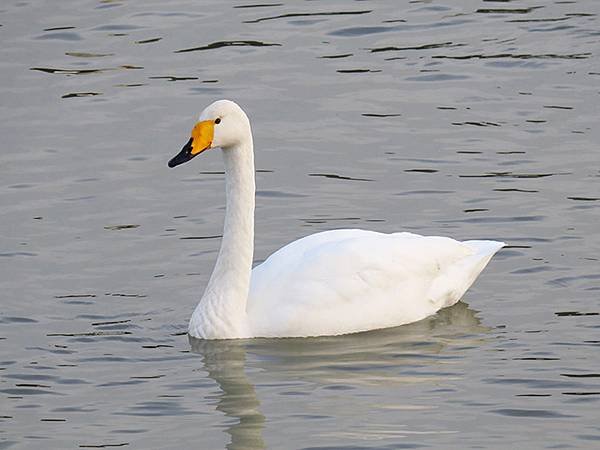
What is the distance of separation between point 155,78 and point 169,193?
321cm

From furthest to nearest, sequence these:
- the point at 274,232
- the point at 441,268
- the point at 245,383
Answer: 1. the point at 274,232
2. the point at 441,268
3. the point at 245,383

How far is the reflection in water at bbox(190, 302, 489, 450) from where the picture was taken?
994 cm

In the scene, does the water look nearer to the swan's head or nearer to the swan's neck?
the swan's neck

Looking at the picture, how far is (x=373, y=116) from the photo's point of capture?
609 inches

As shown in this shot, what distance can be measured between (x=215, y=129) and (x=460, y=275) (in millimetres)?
1986

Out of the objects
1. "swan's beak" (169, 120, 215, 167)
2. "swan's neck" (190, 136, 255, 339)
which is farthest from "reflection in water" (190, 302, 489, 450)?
"swan's beak" (169, 120, 215, 167)

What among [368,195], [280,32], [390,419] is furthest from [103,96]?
[390,419]

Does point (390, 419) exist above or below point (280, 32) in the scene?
below

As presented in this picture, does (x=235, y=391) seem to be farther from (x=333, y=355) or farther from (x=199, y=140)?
(x=199, y=140)

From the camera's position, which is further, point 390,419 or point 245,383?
point 245,383

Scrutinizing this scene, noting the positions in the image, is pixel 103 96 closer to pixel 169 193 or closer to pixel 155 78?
pixel 155 78

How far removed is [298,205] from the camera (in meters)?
13.5

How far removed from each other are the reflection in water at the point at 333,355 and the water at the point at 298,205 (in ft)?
0.08

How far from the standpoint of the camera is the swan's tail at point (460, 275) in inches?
446
